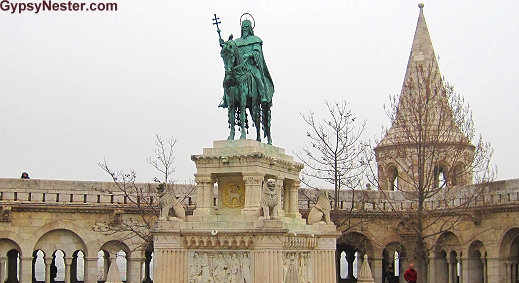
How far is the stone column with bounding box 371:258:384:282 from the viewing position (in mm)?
30359

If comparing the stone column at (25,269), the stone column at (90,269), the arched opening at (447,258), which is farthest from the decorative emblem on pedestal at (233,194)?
the arched opening at (447,258)

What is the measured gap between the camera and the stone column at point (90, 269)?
27781 millimetres

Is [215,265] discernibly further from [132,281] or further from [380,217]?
[380,217]

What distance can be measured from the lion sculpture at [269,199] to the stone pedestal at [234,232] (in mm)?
117

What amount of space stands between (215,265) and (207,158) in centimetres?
180

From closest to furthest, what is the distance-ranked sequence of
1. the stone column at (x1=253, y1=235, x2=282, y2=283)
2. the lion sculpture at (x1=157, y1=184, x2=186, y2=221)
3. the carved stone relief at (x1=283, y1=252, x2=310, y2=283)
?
the stone column at (x1=253, y1=235, x2=282, y2=283)
the carved stone relief at (x1=283, y1=252, x2=310, y2=283)
the lion sculpture at (x1=157, y1=184, x2=186, y2=221)

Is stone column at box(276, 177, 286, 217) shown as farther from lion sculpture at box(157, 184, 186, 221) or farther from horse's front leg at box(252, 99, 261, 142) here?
lion sculpture at box(157, 184, 186, 221)

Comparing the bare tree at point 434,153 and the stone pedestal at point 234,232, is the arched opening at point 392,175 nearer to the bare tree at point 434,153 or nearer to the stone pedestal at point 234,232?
the bare tree at point 434,153

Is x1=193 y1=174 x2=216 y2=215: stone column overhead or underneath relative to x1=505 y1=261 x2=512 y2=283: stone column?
overhead

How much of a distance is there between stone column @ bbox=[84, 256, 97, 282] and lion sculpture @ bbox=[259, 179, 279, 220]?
15267 millimetres

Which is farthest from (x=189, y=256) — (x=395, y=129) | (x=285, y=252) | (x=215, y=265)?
(x=395, y=129)

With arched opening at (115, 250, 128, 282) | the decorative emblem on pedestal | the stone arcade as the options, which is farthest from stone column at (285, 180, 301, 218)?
arched opening at (115, 250, 128, 282)

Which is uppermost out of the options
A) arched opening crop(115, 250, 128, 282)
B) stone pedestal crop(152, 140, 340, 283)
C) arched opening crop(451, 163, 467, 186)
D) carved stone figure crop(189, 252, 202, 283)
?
arched opening crop(451, 163, 467, 186)

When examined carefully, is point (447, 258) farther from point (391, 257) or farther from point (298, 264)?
point (298, 264)
